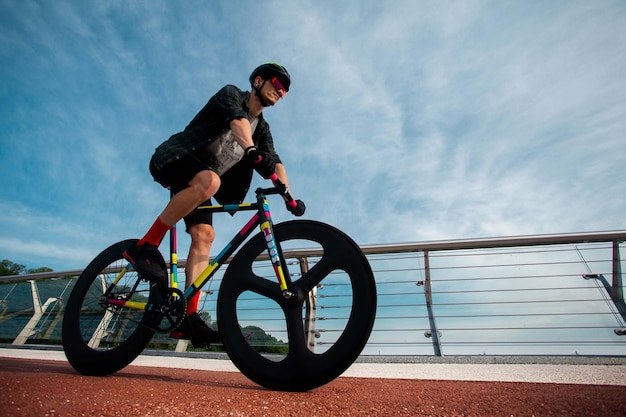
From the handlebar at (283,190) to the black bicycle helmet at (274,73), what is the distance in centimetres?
65

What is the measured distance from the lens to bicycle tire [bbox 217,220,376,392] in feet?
4.83

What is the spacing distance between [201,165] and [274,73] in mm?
715

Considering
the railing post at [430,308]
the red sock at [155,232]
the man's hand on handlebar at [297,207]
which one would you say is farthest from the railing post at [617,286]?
the red sock at [155,232]

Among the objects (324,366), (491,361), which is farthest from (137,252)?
(491,361)

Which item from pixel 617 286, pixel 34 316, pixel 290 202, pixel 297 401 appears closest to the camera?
pixel 297 401

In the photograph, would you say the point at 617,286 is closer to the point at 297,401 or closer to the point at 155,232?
the point at 297,401

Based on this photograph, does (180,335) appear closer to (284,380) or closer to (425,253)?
(284,380)

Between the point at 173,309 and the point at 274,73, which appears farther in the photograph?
the point at 274,73

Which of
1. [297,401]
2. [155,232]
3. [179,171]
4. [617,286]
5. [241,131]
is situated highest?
[241,131]

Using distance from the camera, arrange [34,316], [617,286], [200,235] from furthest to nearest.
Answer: [34,316] → [617,286] → [200,235]

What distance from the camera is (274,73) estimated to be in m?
2.03

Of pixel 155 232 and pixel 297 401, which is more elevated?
pixel 155 232

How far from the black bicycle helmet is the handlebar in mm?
653

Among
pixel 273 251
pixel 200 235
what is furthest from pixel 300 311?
pixel 200 235
